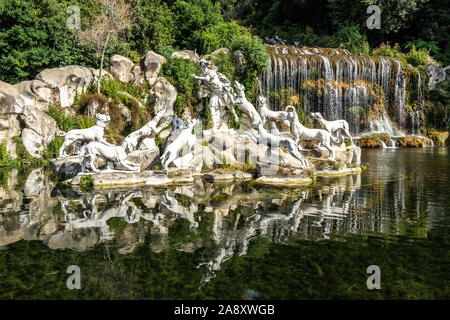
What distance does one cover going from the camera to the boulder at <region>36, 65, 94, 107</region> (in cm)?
1628

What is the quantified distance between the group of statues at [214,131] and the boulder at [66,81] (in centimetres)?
413

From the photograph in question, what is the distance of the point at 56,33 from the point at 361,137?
21.9 m

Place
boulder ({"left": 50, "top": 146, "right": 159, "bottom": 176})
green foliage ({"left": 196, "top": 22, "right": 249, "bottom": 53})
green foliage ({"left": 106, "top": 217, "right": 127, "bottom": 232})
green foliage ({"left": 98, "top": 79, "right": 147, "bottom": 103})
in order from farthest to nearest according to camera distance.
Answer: green foliage ({"left": 196, "top": 22, "right": 249, "bottom": 53}) < green foliage ({"left": 98, "top": 79, "right": 147, "bottom": 103}) < boulder ({"left": 50, "top": 146, "right": 159, "bottom": 176}) < green foliage ({"left": 106, "top": 217, "right": 127, "bottom": 232})

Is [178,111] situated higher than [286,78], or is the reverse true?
[286,78]

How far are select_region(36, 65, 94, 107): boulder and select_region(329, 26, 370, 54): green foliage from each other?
22682mm

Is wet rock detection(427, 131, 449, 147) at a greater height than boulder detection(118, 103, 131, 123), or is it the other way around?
boulder detection(118, 103, 131, 123)

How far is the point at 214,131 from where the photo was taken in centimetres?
1266

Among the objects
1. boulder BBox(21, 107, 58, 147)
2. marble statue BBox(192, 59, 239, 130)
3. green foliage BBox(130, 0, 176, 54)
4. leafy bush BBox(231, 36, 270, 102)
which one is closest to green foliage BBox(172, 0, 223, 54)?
green foliage BBox(130, 0, 176, 54)

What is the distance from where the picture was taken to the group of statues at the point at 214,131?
32.8ft

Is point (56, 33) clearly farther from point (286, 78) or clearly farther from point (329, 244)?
point (329, 244)

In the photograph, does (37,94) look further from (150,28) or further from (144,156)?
(150,28)

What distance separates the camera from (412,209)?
22.5 ft

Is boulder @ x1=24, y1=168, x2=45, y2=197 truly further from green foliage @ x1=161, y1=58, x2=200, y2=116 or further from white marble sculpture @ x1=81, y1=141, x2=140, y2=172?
green foliage @ x1=161, y1=58, x2=200, y2=116
